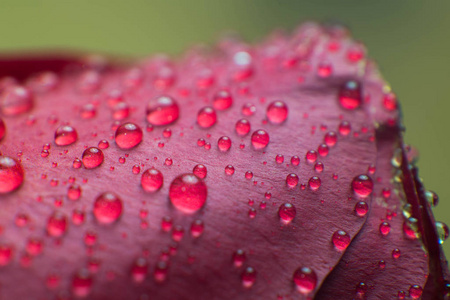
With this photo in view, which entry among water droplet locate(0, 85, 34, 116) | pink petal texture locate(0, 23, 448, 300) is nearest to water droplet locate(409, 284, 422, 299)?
pink petal texture locate(0, 23, 448, 300)

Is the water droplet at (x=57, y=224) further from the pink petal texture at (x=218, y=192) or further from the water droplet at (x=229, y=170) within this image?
the water droplet at (x=229, y=170)

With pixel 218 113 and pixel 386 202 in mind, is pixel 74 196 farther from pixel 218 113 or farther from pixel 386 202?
pixel 386 202

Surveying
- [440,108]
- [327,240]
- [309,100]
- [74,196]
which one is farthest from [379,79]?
[440,108]

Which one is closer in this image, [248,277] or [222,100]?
[248,277]

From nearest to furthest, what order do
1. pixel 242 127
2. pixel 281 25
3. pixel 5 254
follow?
pixel 5 254 → pixel 242 127 → pixel 281 25

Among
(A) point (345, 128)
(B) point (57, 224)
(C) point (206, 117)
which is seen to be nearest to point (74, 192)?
(B) point (57, 224)

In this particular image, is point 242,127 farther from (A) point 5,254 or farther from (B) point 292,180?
(A) point 5,254

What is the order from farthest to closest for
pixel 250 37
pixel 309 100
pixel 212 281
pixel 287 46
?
1. pixel 250 37
2. pixel 287 46
3. pixel 309 100
4. pixel 212 281
